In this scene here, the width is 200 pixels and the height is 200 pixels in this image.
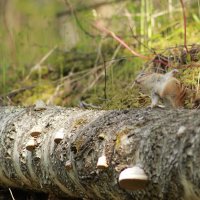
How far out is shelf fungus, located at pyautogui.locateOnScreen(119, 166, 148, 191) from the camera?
152 centimetres

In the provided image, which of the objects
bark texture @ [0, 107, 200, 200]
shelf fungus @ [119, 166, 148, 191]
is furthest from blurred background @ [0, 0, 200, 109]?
shelf fungus @ [119, 166, 148, 191]

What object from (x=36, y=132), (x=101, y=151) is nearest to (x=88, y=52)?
(x=36, y=132)

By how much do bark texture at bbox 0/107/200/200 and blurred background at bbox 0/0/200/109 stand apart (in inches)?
39.5

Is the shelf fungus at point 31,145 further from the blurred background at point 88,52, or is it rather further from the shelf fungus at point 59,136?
the blurred background at point 88,52

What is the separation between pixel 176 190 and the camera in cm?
153

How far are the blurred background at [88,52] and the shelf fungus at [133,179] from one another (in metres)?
1.81

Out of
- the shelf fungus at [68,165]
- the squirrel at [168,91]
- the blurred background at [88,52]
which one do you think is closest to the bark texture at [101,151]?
the shelf fungus at [68,165]

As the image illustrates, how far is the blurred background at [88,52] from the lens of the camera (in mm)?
3992

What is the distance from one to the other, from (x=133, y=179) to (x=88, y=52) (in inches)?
137

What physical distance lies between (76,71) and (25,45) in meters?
0.95

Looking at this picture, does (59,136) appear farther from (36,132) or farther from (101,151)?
(101,151)

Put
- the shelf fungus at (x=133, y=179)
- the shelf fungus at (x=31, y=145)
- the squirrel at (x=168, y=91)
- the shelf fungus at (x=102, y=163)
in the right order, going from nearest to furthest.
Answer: the shelf fungus at (x=133, y=179), the shelf fungus at (x=102, y=163), the squirrel at (x=168, y=91), the shelf fungus at (x=31, y=145)

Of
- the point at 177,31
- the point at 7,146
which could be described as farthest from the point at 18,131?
the point at 177,31

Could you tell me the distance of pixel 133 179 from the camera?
1.54 m
